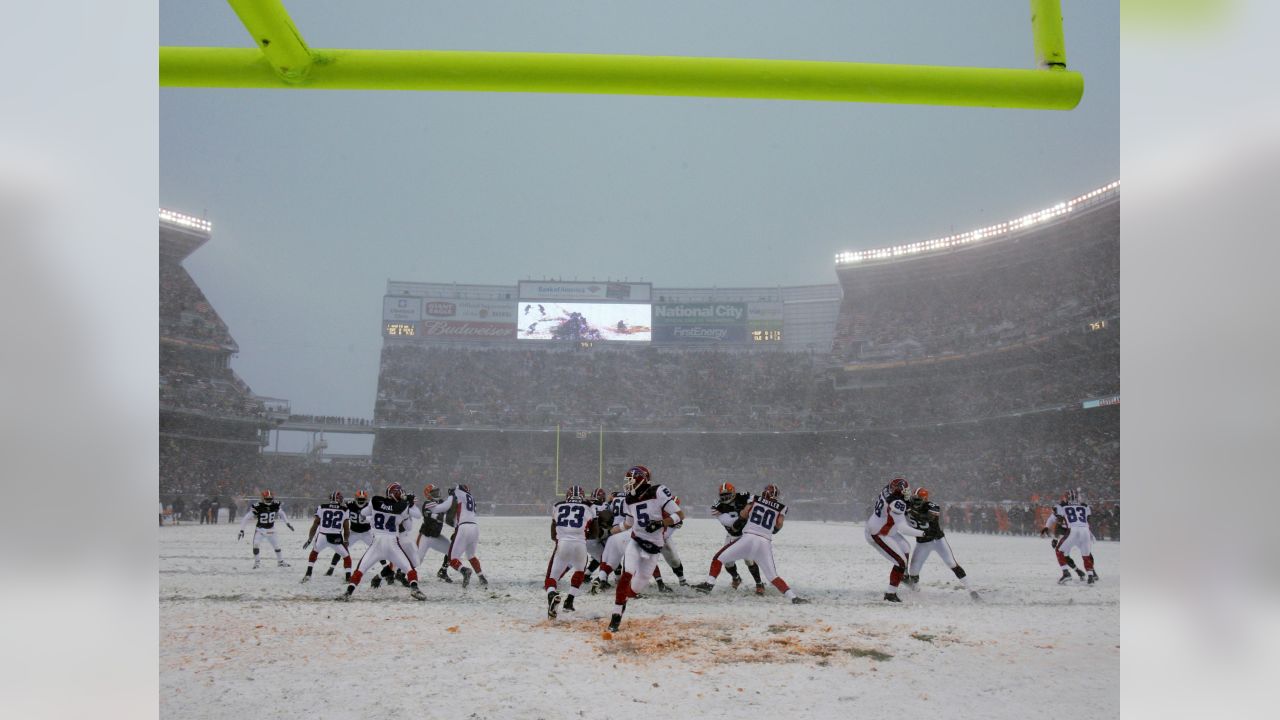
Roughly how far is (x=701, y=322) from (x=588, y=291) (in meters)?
9.02

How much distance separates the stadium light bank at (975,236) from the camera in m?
36.7

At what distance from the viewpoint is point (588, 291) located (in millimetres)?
55406

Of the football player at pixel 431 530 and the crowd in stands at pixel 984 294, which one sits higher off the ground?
the crowd in stands at pixel 984 294

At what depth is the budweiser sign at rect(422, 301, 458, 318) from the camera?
5309 centimetres

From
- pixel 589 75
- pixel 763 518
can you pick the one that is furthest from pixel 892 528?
pixel 589 75

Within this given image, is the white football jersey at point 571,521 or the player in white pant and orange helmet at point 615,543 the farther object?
the player in white pant and orange helmet at point 615,543

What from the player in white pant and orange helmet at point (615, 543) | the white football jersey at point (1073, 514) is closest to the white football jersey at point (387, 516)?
the player in white pant and orange helmet at point (615, 543)

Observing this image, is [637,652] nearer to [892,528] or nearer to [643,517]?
[643,517]

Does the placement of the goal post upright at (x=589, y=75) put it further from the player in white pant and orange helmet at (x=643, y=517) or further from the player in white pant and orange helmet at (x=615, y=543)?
the player in white pant and orange helmet at (x=615, y=543)

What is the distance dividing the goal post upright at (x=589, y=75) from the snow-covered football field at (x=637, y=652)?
13.5ft

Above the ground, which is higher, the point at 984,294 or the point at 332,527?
the point at 984,294

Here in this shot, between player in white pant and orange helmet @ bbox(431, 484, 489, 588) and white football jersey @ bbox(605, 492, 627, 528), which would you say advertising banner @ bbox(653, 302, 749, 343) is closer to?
player in white pant and orange helmet @ bbox(431, 484, 489, 588)
